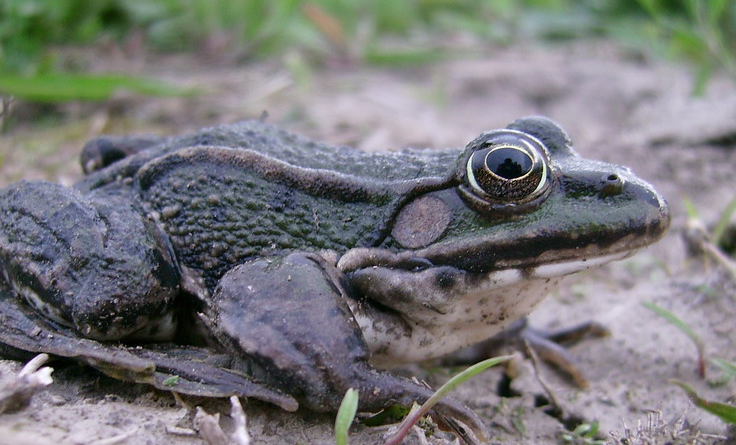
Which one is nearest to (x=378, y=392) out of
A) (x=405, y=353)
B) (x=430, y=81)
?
(x=405, y=353)

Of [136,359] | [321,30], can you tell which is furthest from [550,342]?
[321,30]

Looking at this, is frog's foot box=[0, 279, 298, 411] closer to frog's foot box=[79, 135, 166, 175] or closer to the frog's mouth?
the frog's mouth

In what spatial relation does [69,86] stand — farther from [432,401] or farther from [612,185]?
[612,185]

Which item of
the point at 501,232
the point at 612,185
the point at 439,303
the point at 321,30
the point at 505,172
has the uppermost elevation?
the point at 321,30

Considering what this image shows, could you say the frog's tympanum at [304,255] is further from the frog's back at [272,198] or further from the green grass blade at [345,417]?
the green grass blade at [345,417]

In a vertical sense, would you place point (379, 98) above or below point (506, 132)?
above

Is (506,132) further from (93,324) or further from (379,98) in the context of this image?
(379,98)
